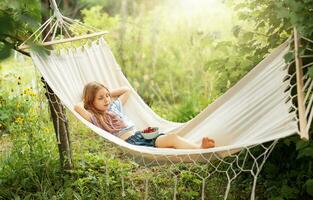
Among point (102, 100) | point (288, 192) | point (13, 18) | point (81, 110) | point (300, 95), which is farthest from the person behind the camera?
point (102, 100)

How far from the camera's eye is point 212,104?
265cm

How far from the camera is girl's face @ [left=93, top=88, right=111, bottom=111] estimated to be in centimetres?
303

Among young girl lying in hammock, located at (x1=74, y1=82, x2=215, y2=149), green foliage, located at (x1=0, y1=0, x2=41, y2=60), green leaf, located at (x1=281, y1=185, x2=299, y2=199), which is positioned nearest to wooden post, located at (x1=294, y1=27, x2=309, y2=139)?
green leaf, located at (x1=281, y1=185, x2=299, y2=199)

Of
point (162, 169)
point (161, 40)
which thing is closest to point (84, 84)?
point (162, 169)

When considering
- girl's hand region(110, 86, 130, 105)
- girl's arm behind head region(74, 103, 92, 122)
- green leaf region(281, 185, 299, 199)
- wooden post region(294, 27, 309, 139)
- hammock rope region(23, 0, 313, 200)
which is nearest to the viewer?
wooden post region(294, 27, 309, 139)

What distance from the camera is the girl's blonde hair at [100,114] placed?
9.84 ft

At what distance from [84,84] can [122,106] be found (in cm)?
28

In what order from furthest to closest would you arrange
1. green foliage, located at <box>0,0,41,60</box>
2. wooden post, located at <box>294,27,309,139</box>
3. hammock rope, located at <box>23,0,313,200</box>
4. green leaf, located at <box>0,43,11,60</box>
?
1. green leaf, located at <box>0,43,11,60</box>
2. green foliage, located at <box>0,0,41,60</box>
3. hammock rope, located at <box>23,0,313,200</box>
4. wooden post, located at <box>294,27,309,139</box>

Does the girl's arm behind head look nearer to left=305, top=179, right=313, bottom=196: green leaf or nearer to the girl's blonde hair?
the girl's blonde hair

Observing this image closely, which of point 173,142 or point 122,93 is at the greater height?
point 122,93

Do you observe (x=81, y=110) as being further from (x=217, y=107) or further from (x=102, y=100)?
(x=217, y=107)

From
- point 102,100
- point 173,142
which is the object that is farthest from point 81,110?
point 173,142

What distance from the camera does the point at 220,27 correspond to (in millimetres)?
5895

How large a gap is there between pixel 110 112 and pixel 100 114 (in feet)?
0.23
